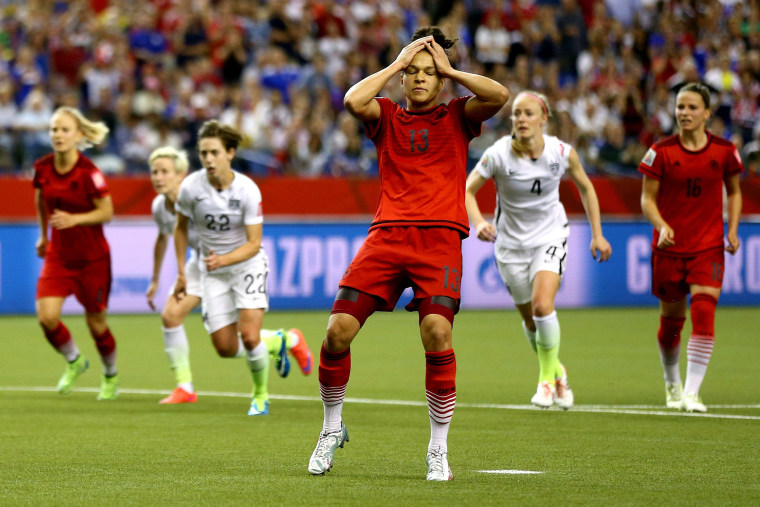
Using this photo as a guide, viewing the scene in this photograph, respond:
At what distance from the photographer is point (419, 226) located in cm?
662

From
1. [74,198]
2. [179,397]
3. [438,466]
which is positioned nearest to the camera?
[438,466]

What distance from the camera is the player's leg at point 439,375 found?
255 inches

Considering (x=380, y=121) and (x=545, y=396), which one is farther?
(x=545, y=396)

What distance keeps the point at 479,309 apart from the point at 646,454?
42.6 ft

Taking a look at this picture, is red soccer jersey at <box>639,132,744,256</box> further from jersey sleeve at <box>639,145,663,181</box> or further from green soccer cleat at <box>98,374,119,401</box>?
green soccer cleat at <box>98,374,119,401</box>

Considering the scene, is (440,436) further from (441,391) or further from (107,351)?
(107,351)

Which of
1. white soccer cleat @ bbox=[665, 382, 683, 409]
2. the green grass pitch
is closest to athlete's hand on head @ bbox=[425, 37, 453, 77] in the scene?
the green grass pitch

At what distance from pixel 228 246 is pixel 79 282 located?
5.42 ft

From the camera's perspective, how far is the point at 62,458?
741 cm

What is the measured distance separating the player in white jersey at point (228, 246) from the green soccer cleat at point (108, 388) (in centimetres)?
116

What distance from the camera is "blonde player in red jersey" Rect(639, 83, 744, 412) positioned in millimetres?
9711

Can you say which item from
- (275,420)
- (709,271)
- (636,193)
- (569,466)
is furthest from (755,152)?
(569,466)

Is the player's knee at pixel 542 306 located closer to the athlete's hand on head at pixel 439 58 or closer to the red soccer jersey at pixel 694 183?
the red soccer jersey at pixel 694 183

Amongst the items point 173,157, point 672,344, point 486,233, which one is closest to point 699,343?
point 672,344
